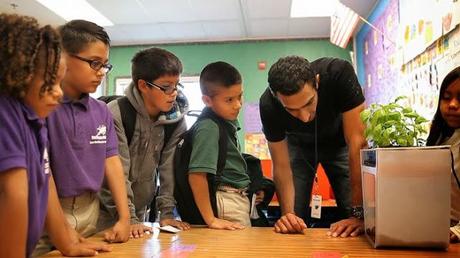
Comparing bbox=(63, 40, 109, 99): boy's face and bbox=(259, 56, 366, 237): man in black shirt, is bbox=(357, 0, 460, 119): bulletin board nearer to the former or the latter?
bbox=(259, 56, 366, 237): man in black shirt

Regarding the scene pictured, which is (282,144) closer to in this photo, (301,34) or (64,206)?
(64,206)

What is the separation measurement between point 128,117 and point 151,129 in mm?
102

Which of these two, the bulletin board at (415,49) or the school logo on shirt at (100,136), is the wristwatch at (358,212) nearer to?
the school logo on shirt at (100,136)

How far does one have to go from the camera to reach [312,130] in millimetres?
1758

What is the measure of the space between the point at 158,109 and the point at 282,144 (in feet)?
1.79

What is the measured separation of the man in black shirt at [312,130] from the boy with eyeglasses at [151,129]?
1.26 ft

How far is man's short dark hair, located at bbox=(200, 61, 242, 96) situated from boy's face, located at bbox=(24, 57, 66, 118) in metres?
0.80

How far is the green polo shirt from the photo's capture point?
1375mm

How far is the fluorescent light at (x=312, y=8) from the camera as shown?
12.5 ft

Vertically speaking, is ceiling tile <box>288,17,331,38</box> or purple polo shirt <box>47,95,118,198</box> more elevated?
ceiling tile <box>288,17,331,38</box>

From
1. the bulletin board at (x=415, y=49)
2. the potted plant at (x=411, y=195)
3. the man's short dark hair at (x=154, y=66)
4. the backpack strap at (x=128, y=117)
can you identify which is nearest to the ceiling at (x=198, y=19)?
the bulletin board at (x=415, y=49)

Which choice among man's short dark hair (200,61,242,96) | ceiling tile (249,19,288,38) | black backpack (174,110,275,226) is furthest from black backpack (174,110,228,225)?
ceiling tile (249,19,288,38)

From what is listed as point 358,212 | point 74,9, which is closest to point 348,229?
point 358,212

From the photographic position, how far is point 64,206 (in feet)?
3.73
